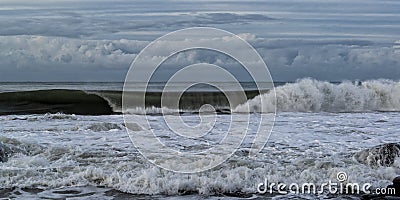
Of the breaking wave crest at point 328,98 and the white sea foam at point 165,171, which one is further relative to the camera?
the breaking wave crest at point 328,98

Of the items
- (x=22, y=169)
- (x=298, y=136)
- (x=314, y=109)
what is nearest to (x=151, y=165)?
(x=22, y=169)

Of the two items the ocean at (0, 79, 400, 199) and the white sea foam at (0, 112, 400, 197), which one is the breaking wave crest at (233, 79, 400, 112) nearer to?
the ocean at (0, 79, 400, 199)

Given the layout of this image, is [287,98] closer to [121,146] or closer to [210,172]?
[121,146]

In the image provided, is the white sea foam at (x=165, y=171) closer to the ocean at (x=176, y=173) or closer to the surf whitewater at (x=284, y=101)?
the ocean at (x=176, y=173)

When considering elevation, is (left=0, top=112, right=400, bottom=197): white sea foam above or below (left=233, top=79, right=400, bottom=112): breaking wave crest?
below

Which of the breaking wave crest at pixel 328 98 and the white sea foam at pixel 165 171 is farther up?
the breaking wave crest at pixel 328 98

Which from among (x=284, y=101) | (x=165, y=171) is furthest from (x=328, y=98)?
(x=165, y=171)

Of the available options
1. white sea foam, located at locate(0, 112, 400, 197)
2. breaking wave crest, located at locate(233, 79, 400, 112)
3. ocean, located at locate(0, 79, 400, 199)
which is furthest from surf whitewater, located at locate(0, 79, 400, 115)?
white sea foam, located at locate(0, 112, 400, 197)

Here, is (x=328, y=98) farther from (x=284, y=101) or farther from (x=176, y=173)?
(x=176, y=173)

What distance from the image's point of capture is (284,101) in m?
29.9

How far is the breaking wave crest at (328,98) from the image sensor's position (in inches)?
1154

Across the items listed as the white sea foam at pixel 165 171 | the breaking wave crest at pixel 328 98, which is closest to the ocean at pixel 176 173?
the white sea foam at pixel 165 171

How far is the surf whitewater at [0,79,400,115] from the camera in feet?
96.4

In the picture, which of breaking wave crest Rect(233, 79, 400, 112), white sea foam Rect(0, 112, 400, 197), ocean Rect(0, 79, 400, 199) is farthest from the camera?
breaking wave crest Rect(233, 79, 400, 112)
